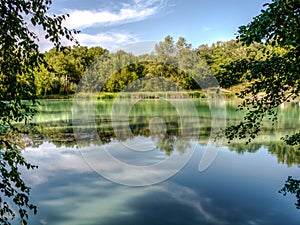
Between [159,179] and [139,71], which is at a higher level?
[139,71]

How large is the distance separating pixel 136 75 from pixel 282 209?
5937 centimetres

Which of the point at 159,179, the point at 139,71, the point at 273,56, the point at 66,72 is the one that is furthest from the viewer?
the point at 139,71

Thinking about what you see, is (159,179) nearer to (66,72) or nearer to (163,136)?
(163,136)

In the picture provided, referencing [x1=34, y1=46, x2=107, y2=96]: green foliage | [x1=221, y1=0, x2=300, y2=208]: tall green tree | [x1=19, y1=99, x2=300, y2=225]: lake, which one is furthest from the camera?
[x1=34, y1=46, x2=107, y2=96]: green foliage

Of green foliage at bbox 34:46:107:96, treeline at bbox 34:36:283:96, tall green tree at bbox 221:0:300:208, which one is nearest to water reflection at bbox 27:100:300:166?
tall green tree at bbox 221:0:300:208

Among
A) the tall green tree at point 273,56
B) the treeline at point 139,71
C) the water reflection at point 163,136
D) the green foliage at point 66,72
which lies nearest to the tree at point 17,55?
the tall green tree at point 273,56

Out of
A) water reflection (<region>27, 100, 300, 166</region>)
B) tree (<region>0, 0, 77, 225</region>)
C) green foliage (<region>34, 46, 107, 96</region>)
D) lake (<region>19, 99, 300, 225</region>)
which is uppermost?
green foliage (<region>34, 46, 107, 96</region>)

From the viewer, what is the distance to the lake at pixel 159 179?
23.5ft

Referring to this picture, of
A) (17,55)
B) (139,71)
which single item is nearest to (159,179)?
(17,55)

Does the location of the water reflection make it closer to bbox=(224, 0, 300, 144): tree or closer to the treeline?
bbox=(224, 0, 300, 144): tree

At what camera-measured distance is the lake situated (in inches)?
281

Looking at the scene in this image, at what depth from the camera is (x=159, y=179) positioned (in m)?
10.1

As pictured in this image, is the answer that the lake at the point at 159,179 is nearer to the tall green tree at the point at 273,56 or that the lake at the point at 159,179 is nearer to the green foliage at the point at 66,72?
the tall green tree at the point at 273,56

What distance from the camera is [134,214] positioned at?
23.6 feet
